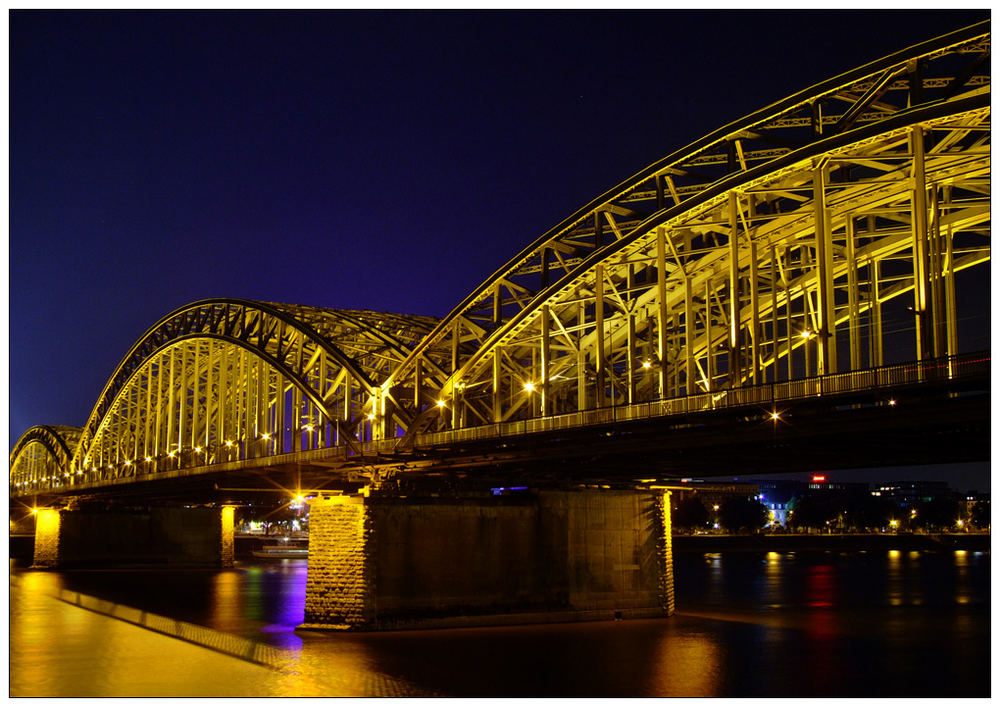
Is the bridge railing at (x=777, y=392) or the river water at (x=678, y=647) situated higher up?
the bridge railing at (x=777, y=392)

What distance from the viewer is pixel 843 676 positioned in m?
36.2

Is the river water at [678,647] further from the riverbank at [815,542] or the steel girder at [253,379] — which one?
the riverbank at [815,542]

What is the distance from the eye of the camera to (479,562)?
47.7 metres

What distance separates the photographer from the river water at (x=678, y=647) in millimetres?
33938

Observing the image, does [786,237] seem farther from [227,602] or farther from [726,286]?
[227,602]

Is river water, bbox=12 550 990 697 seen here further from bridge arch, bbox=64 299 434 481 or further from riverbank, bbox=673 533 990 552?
riverbank, bbox=673 533 990 552

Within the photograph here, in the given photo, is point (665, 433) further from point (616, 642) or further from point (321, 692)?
point (321, 692)

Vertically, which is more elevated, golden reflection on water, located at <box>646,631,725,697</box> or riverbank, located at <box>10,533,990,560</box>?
golden reflection on water, located at <box>646,631,725,697</box>

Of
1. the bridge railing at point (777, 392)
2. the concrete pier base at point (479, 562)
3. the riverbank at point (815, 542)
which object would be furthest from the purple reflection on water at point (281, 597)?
the riverbank at point (815, 542)

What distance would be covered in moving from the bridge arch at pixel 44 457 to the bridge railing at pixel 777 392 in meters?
88.2

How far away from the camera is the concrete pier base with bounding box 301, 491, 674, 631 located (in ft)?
150

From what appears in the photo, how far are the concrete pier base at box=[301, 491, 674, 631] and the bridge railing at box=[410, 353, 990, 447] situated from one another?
5.91 meters

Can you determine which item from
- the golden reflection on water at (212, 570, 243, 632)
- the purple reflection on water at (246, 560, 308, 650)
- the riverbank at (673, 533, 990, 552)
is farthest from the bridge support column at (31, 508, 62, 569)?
the riverbank at (673, 533, 990, 552)

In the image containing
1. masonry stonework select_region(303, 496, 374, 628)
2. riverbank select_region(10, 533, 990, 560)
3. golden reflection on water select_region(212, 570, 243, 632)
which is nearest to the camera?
masonry stonework select_region(303, 496, 374, 628)
